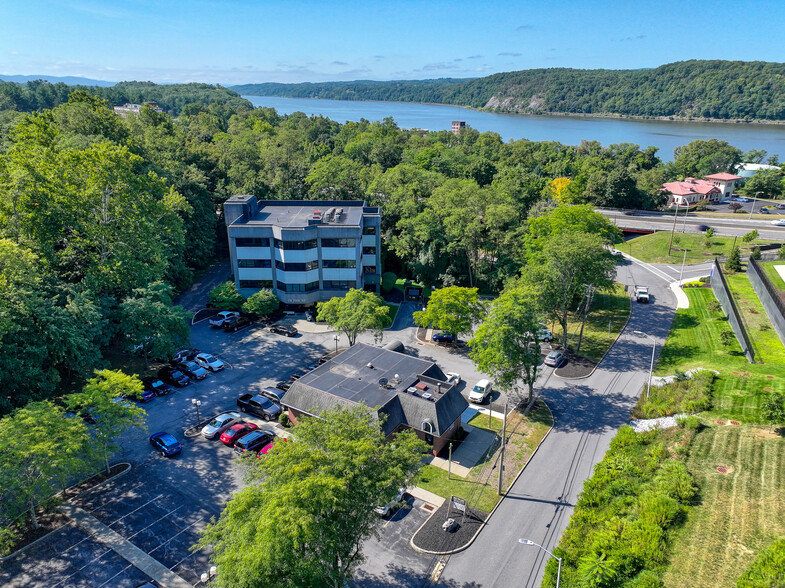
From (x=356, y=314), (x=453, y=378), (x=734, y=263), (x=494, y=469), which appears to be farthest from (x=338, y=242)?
(x=734, y=263)

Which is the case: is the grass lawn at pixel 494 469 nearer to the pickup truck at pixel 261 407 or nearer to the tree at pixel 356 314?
the tree at pixel 356 314

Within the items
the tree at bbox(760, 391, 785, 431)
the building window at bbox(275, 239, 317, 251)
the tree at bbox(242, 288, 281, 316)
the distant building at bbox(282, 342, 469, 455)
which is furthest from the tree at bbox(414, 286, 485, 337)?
the tree at bbox(760, 391, 785, 431)

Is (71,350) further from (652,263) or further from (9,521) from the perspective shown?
(652,263)

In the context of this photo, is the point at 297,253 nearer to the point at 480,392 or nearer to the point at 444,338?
the point at 444,338

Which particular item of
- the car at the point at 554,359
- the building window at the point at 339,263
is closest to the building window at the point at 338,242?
the building window at the point at 339,263

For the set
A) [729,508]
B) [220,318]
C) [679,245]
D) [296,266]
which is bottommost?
[220,318]

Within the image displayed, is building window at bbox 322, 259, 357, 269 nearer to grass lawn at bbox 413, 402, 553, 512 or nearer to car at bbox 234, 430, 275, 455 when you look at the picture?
grass lawn at bbox 413, 402, 553, 512
